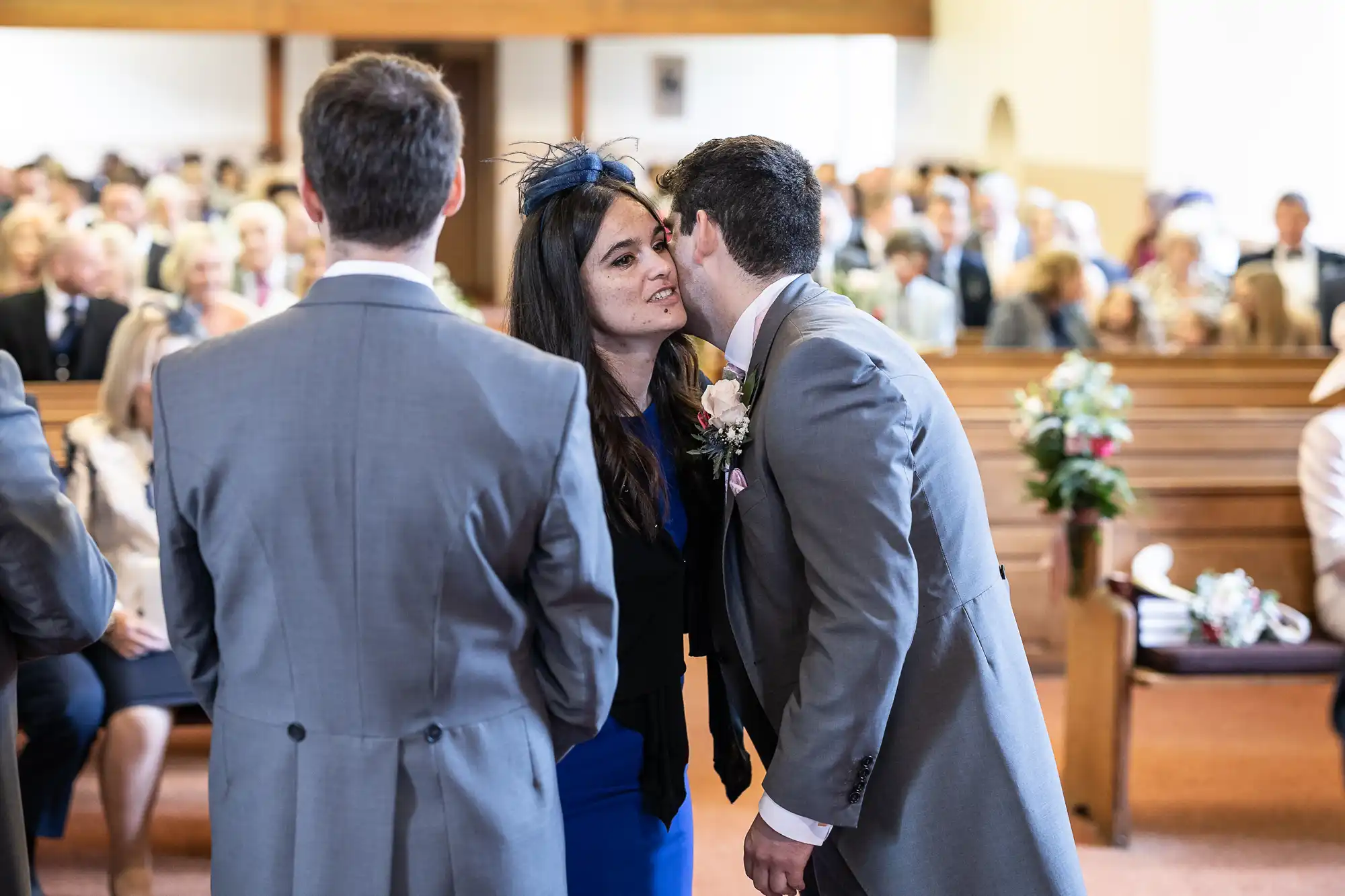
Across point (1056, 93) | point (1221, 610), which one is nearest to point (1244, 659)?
point (1221, 610)

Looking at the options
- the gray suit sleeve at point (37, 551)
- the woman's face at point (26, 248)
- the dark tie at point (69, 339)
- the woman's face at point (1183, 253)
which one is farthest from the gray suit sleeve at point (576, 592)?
the woman's face at point (1183, 253)

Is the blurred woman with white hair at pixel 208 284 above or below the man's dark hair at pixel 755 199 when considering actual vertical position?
below

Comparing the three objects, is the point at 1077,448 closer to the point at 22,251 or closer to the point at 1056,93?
the point at 22,251

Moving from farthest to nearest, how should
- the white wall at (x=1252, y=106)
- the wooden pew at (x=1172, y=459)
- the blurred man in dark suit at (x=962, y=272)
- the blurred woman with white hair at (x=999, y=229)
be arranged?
1. the white wall at (x=1252, y=106)
2. the blurred woman with white hair at (x=999, y=229)
3. the blurred man in dark suit at (x=962, y=272)
4. the wooden pew at (x=1172, y=459)

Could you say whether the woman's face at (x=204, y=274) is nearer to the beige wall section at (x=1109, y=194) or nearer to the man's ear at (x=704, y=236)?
the man's ear at (x=704, y=236)

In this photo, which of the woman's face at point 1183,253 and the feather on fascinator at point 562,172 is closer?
the feather on fascinator at point 562,172

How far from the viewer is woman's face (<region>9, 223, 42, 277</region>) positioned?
8.20 m

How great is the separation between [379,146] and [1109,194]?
13136mm

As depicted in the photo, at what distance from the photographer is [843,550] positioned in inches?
78.6

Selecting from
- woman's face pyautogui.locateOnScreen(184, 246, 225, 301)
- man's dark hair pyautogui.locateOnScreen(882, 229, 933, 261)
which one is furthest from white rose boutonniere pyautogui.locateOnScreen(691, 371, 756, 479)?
man's dark hair pyautogui.locateOnScreen(882, 229, 933, 261)

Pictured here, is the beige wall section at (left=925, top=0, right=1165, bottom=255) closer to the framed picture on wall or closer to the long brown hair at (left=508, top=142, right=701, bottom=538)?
the framed picture on wall

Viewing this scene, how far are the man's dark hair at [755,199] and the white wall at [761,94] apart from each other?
16443 mm

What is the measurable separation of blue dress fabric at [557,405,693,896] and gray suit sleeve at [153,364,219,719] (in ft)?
1.95

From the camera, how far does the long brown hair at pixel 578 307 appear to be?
2.25m
